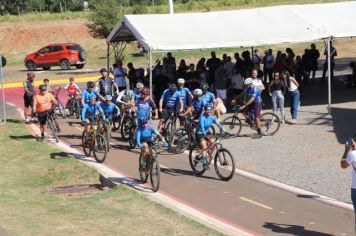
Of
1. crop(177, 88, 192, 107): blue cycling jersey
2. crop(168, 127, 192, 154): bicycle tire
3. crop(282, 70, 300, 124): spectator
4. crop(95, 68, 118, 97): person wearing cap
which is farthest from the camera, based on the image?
crop(282, 70, 300, 124): spectator

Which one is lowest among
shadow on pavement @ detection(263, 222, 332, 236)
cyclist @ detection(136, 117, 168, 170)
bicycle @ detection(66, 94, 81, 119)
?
shadow on pavement @ detection(263, 222, 332, 236)

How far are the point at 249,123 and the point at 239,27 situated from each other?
5.66m

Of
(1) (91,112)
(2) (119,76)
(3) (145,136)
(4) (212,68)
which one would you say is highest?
(4) (212,68)

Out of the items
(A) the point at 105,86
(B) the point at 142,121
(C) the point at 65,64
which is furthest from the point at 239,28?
(C) the point at 65,64

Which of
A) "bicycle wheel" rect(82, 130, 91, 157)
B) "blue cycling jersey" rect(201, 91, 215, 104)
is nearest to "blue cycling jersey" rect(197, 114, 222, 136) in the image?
→ "blue cycling jersey" rect(201, 91, 215, 104)

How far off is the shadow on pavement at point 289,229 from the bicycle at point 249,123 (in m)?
7.30

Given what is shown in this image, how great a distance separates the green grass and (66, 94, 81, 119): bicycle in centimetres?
623

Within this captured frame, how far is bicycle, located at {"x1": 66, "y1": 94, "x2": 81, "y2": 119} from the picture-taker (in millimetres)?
21894

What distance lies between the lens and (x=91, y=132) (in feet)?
48.9

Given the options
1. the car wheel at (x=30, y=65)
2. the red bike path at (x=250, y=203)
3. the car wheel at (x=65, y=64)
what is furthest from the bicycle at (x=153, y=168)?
the car wheel at (x=30, y=65)

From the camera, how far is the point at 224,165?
41.9 ft

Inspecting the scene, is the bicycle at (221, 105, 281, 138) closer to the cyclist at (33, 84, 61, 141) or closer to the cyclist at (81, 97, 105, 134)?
the cyclist at (81, 97, 105, 134)

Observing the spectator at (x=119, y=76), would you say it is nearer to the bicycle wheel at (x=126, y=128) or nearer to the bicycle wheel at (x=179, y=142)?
the bicycle wheel at (x=126, y=128)

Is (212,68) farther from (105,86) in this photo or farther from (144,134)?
(144,134)
